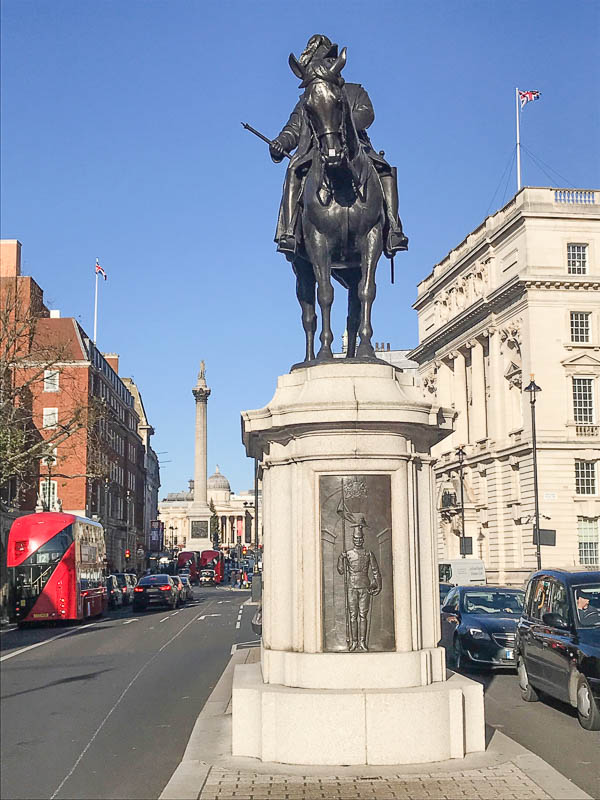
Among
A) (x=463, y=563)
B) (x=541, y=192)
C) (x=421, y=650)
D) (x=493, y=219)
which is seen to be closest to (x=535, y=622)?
(x=421, y=650)

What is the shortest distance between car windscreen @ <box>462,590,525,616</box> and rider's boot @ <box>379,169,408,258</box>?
11.0 metres

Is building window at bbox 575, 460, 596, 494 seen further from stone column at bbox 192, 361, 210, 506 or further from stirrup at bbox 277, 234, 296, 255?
stirrup at bbox 277, 234, 296, 255


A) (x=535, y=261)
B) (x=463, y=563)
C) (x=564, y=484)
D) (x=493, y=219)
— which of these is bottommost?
(x=463, y=563)

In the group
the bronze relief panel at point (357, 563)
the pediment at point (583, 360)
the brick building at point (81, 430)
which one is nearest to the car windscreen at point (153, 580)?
the brick building at point (81, 430)

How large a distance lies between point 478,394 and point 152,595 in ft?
128

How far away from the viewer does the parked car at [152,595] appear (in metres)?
40.8

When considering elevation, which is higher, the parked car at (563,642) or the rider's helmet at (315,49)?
the rider's helmet at (315,49)

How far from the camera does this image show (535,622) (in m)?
14.3

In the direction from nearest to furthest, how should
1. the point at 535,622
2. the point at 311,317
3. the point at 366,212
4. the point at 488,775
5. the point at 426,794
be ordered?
1. the point at 426,794
2. the point at 488,775
3. the point at 366,212
4. the point at 311,317
5. the point at 535,622

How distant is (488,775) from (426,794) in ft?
2.59

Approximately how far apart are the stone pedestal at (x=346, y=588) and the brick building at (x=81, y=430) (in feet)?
84.1

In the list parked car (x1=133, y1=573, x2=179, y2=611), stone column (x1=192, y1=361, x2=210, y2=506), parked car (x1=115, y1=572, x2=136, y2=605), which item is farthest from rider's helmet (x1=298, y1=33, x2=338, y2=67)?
stone column (x1=192, y1=361, x2=210, y2=506)

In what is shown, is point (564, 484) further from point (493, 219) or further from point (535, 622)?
point (535, 622)

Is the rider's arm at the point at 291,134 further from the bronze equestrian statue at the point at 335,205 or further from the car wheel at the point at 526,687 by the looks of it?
the car wheel at the point at 526,687
